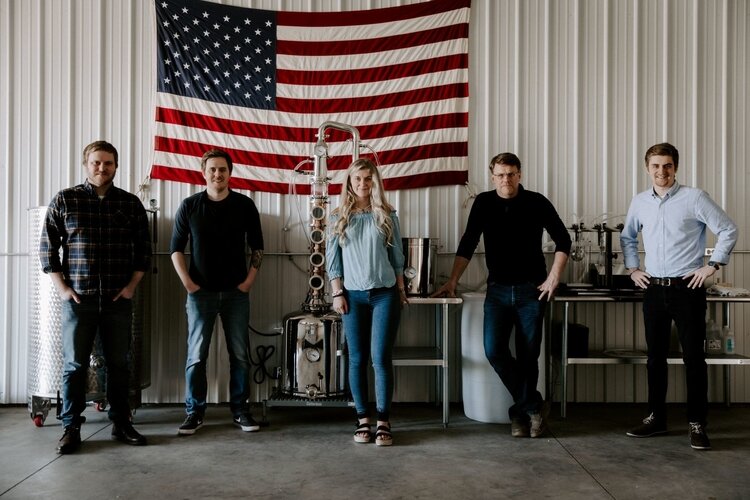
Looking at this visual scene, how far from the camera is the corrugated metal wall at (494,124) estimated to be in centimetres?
443

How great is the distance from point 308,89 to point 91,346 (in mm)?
2363

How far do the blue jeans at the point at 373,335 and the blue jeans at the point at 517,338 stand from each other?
23.8 inches

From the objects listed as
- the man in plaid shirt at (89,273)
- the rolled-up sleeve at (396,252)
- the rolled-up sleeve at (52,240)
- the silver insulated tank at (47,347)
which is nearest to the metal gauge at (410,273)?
the rolled-up sleeve at (396,252)

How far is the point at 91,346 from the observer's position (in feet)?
10.9

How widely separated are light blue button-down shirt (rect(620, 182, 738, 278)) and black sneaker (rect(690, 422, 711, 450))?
87cm

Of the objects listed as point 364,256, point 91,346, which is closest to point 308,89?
point 364,256

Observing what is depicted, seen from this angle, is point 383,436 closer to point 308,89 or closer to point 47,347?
point 47,347

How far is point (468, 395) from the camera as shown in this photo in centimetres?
399

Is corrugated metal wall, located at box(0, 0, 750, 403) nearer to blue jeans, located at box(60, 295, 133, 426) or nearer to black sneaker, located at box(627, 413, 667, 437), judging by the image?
black sneaker, located at box(627, 413, 667, 437)

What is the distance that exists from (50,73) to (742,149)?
17.3 feet

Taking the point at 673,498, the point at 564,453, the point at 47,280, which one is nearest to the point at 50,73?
the point at 47,280

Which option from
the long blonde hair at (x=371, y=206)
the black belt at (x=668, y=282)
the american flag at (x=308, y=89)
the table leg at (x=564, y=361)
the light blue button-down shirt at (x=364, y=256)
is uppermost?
the american flag at (x=308, y=89)

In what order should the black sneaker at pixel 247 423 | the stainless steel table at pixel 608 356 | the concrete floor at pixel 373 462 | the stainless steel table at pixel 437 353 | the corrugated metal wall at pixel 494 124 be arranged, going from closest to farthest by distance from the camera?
the concrete floor at pixel 373 462
the black sneaker at pixel 247 423
the stainless steel table at pixel 437 353
the stainless steel table at pixel 608 356
the corrugated metal wall at pixel 494 124

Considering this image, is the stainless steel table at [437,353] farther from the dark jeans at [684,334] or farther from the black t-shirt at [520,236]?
the dark jeans at [684,334]
